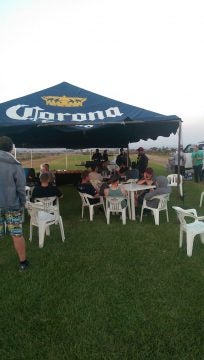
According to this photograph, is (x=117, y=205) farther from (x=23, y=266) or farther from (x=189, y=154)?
(x=189, y=154)

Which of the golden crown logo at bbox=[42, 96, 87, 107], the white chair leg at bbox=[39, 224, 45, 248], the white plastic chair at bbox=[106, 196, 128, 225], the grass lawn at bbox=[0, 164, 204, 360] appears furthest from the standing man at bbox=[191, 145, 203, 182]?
the white chair leg at bbox=[39, 224, 45, 248]

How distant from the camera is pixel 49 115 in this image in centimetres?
791

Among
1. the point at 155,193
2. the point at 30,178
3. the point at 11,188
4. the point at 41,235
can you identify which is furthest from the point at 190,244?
the point at 30,178

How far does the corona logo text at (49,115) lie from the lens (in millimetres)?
7656

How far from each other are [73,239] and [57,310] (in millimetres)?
2505

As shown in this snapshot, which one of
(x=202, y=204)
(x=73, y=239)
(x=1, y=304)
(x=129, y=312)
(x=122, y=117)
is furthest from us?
(x=202, y=204)

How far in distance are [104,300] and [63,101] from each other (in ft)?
21.1

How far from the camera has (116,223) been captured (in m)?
6.94

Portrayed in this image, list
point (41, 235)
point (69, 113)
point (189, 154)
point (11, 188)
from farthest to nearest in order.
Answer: point (189, 154), point (69, 113), point (41, 235), point (11, 188)

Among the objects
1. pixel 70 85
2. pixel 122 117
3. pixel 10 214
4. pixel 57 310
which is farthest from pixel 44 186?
pixel 70 85

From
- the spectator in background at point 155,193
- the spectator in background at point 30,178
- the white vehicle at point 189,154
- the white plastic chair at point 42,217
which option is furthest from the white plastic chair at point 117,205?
the white vehicle at point 189,154

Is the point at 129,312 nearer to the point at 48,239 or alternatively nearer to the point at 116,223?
the point at 48,239

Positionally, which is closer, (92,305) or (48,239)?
(92,305)

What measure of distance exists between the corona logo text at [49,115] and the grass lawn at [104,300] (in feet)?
10.5
